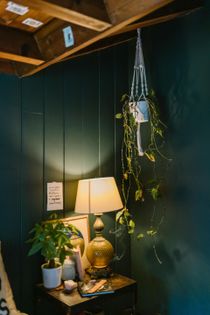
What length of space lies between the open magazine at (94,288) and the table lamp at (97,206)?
105mm

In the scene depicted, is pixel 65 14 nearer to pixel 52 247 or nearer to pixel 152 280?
pixel 52 247

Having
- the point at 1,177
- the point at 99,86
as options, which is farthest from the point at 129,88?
the point at 1,177

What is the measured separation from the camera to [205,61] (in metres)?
2.33

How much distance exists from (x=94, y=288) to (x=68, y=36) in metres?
1.53

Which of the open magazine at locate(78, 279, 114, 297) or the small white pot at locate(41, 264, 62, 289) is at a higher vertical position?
the small white pot at locate(41, 264, 62, 289)

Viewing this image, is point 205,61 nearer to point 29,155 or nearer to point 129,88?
point 129,88

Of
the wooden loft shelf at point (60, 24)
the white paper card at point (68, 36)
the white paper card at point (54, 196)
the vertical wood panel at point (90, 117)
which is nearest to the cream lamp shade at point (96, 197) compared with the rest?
the white paper card at point (54, 196)

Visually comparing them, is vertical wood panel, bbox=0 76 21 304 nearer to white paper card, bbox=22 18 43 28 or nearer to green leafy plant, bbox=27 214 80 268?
green leafy plant, bbox=27 214 80 268

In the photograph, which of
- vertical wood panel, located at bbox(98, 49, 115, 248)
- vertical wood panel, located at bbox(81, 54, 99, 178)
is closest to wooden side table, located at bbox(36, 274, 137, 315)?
vertical wood panel, located at bbox(98, 49, 115, 248)

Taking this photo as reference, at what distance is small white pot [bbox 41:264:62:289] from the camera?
2.11 metres

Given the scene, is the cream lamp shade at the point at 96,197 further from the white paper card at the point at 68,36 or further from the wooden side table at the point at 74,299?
the white paper card at the point at 68,36

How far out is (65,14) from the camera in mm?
1426

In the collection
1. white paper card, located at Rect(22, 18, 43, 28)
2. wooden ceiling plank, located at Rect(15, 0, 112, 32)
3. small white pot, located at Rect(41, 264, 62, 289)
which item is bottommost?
small white pot, located at Rect(41, 264, 62, 289)

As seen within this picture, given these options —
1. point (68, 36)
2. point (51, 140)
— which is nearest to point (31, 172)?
point (51, 140)
